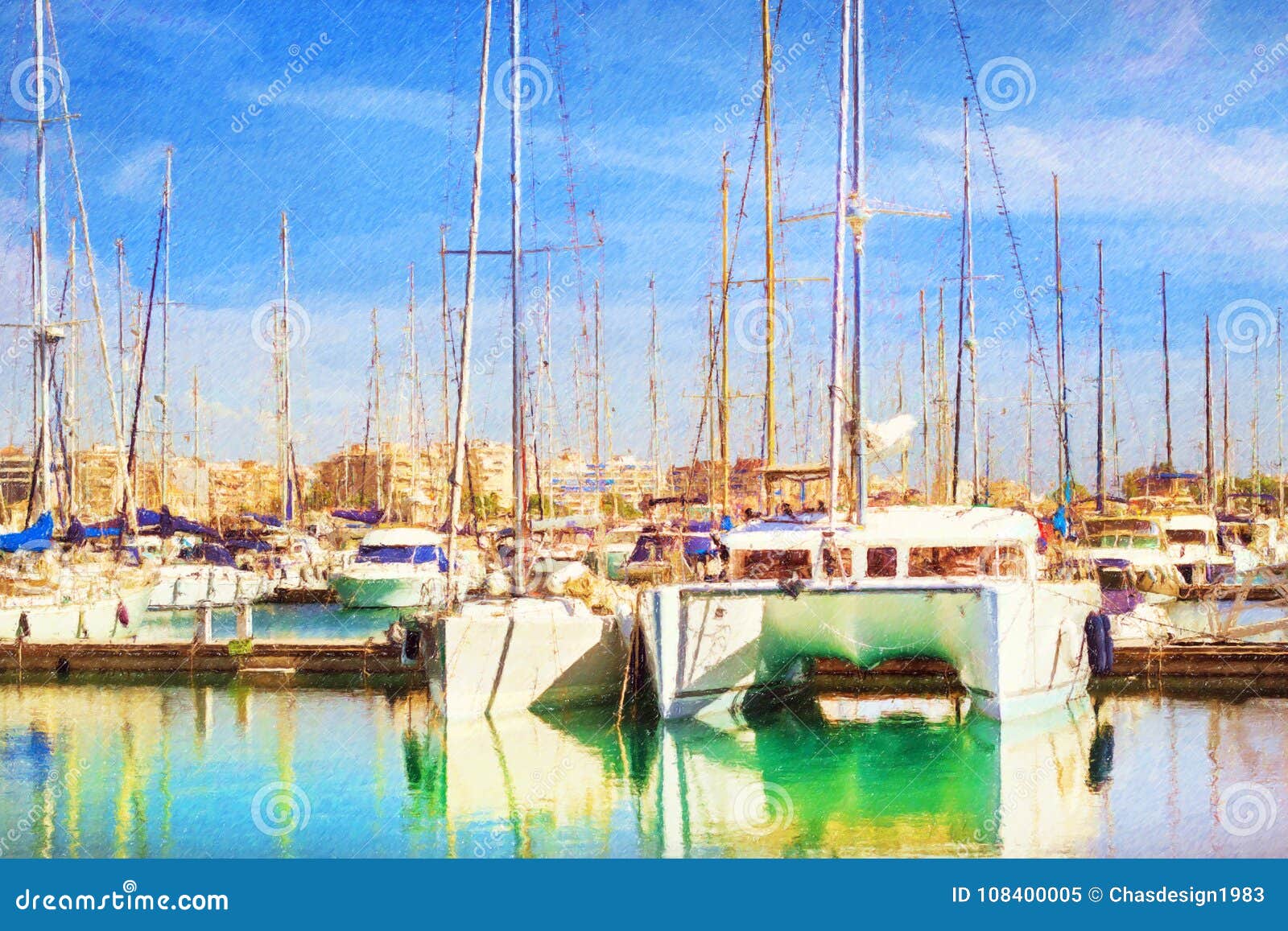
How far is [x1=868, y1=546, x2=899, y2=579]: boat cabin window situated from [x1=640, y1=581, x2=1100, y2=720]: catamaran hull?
60 cm

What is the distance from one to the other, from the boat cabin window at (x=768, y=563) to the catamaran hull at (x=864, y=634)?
40 cm

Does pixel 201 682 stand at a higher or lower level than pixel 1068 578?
lower

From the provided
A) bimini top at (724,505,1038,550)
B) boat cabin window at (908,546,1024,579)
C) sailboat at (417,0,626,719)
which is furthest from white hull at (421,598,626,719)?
boat cabin window at (908,546,1024,579)

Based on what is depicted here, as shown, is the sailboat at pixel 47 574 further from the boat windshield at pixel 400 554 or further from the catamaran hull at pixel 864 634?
the catamaran hull at pixel 864 634

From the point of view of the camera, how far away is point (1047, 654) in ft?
50.2

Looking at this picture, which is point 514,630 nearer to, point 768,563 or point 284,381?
point 768,563

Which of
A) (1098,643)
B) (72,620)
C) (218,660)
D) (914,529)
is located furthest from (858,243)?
(72,620)

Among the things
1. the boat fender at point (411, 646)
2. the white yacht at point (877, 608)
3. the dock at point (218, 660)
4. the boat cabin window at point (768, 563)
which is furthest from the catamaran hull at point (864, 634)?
the dock at point (218, 660)

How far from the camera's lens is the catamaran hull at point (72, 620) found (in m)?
20.0

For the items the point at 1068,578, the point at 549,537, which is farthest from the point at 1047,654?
the point at 549,537

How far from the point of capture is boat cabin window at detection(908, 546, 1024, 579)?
14984 mm
